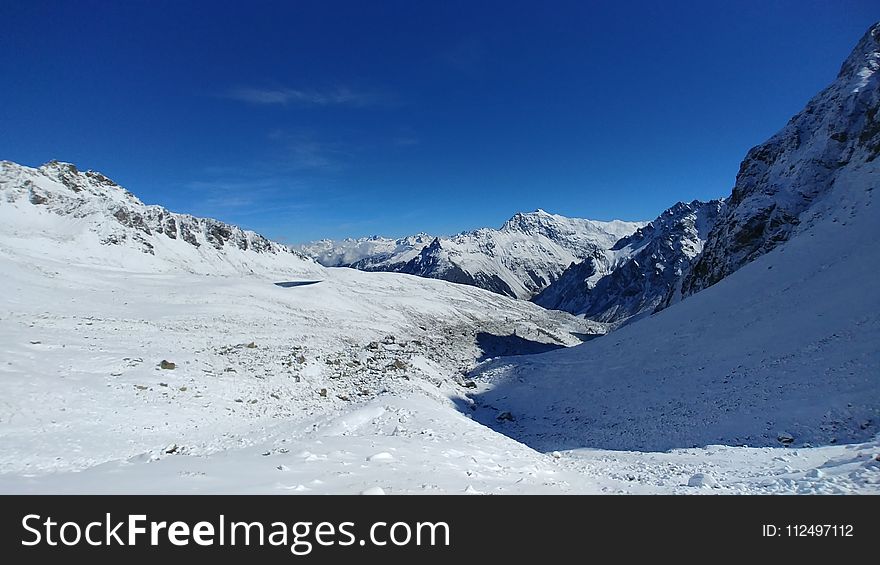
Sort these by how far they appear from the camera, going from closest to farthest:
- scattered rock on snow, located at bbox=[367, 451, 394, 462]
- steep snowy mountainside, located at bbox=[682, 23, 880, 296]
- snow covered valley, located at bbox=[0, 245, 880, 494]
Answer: snow covered valley, located at bbox=[0, 245, 880, 494] → scattered rock on snow, located at bbox=[367, 451, 394, 462] → steep snowy mountainside, located at bbox=[682, 23, 880, 296]

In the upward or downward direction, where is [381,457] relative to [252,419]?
downward

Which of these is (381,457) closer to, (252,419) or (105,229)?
(252,419)

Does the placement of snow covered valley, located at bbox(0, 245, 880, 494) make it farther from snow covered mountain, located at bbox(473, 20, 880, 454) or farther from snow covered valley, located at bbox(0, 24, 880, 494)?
snow covered mountain, located at bbox(473, 20, 880, 454)

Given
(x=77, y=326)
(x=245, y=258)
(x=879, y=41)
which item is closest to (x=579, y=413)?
(x=77, y=326)

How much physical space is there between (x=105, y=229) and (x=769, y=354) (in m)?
101

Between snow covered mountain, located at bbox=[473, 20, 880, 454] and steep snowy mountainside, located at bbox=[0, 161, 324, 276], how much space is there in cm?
6492

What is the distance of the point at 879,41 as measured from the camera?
2184 inches

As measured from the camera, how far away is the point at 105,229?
76.2m

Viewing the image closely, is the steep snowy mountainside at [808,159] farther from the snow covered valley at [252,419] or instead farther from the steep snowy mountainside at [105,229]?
the steep snowy mountainside at [105,229]

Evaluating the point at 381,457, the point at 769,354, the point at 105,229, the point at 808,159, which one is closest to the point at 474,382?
the point at 769,354

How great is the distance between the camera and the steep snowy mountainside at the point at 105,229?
6725cm

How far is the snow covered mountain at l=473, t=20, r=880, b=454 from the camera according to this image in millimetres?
17938

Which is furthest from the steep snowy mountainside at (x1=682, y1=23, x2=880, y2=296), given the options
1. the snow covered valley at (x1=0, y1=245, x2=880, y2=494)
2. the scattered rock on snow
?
the scattered rock on snow
